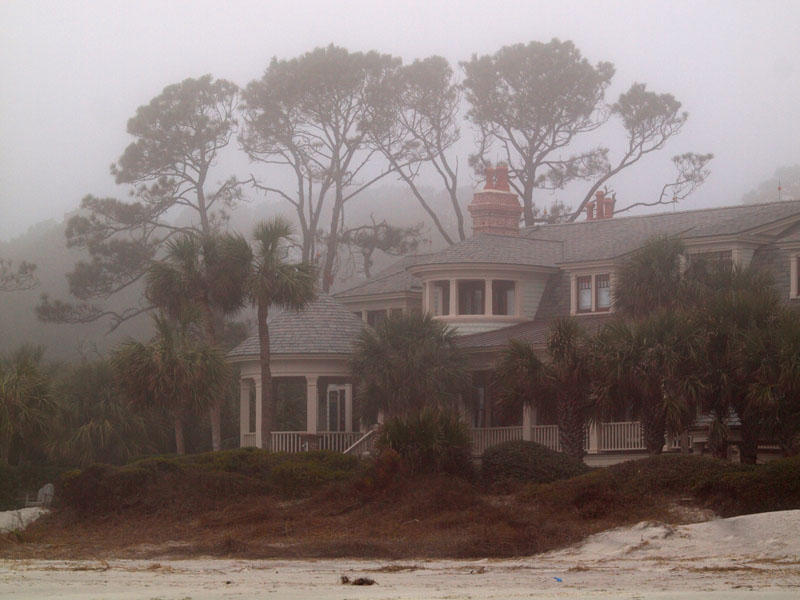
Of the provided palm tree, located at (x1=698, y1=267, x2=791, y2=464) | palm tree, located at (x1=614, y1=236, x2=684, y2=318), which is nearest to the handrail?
palm tree, located at (x1=614, y1=236, x2=684, y2=318)

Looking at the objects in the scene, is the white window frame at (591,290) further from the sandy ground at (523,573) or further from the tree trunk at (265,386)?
the sandy ground at (523,573)

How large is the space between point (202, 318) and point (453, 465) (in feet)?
41.7

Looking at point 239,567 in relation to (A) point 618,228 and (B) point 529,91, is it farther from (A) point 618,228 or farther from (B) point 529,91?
(B) point 529,91

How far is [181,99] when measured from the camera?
2290 inches

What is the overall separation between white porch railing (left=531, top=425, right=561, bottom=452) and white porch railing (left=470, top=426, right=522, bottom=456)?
0.76m

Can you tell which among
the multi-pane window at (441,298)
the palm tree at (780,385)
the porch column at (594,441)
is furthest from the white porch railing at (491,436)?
the palm tree at (780,385)

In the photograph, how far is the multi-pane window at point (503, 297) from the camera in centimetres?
4169

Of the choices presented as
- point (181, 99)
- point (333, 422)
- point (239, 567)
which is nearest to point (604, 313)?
point (333, 422)

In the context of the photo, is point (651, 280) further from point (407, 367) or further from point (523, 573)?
point (523, 573)

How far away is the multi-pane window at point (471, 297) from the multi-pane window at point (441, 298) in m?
0.46

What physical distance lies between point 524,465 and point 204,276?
41.5 ft

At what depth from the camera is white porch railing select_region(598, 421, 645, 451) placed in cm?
3438

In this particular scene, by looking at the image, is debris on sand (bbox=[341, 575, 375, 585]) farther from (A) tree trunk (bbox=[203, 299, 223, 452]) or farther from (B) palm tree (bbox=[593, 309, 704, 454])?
(A) tree trunk (bbox=[203, 299, 223, 452])

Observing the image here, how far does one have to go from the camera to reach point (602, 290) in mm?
39875
